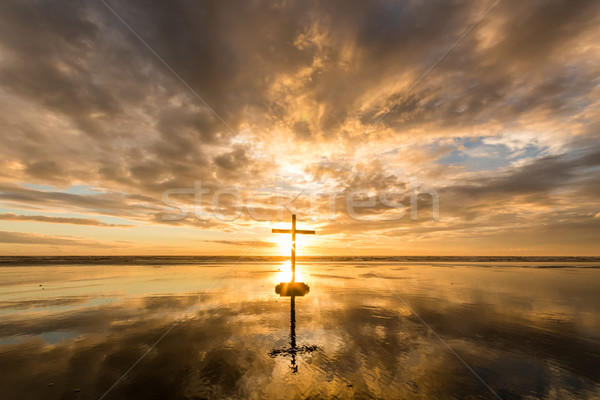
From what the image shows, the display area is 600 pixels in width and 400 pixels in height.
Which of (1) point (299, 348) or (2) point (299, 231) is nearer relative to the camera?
(1) point (299, 348)

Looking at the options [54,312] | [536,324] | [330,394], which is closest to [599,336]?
[536,324]

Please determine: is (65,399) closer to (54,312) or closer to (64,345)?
(64,345)

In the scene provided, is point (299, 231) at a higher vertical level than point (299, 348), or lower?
higher

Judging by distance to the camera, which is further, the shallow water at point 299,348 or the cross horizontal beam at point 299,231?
the cross horizontal beam at point 299,231

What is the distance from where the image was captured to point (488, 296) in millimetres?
19578

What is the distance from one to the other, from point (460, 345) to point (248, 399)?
866 cm

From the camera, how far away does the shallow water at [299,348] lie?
22.1 feet

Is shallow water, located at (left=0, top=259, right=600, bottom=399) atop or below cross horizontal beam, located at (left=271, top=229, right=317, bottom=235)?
below

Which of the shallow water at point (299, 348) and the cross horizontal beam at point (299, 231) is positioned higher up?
the cross horizontal beam at point (299, 231)

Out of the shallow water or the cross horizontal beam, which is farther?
the cross horizontal beam

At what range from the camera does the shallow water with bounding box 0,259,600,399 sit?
6723mm

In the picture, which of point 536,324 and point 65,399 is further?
point 536,324

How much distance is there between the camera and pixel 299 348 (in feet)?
30.8

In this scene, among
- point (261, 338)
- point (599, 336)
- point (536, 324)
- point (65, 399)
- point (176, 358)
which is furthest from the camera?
point (536, 324)
